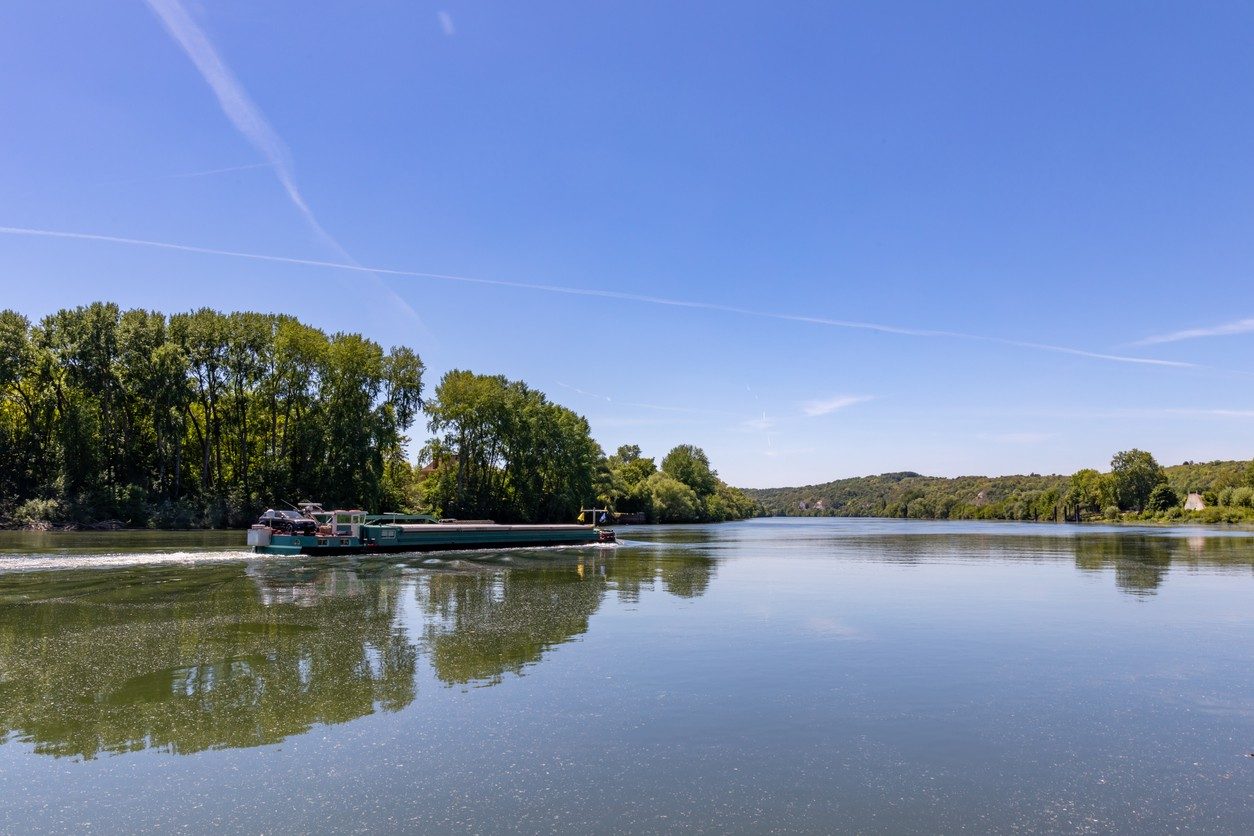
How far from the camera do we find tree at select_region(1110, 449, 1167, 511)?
148000mm

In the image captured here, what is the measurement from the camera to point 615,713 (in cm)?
1134

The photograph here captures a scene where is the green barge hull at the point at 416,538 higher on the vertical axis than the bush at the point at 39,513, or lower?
lower

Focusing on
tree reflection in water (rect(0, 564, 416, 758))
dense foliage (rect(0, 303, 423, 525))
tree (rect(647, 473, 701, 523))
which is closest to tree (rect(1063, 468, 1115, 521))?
tree (rect(647, 473, 701, 523))

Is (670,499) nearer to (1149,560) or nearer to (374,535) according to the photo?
(374,535)

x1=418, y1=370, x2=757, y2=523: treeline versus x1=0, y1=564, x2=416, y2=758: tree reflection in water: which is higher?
x1=418, y1=370, x2=757, y2=523: treeline

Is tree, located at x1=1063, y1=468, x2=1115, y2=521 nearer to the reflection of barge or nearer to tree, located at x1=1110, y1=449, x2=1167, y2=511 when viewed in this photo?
tree, located at x1=1110, y1=449, x2=1167, y2=511

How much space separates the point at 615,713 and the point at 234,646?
8789 millimetres

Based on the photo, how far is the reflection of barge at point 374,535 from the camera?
138 ft

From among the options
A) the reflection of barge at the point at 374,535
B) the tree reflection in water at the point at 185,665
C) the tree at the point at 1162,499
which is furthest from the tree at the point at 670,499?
the tree reflection in water at the point at 185,665

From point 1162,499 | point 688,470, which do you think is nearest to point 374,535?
point 688,470

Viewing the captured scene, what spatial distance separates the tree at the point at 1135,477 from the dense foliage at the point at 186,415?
138957 mm

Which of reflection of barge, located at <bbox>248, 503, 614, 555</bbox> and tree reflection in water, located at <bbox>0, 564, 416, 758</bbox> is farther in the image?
reflection of barge, located at <bbox>248, 503, 614, 555</bbox>

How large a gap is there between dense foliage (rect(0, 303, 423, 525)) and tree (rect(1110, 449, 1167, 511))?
139 metres

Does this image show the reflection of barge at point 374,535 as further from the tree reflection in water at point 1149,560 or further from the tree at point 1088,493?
the tree at point 1088,493
